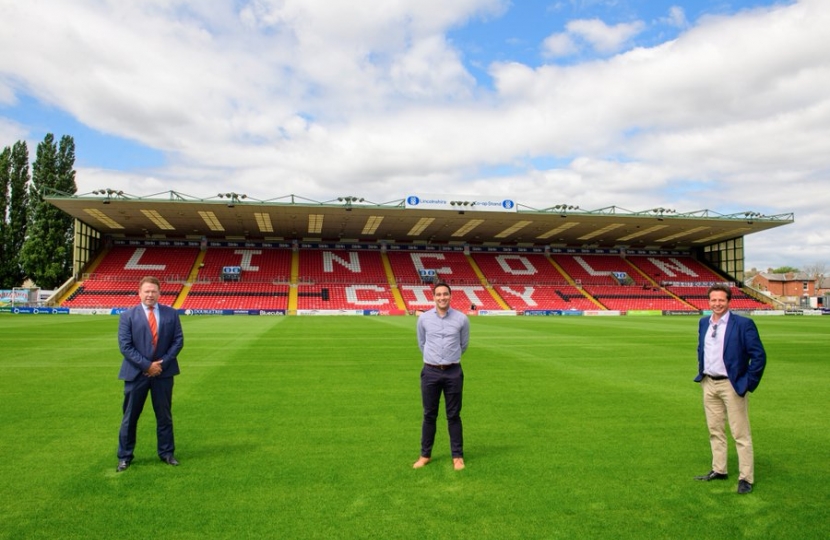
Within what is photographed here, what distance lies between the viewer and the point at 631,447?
5.84 meters

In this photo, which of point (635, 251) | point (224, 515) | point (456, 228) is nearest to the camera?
point (224, 515)

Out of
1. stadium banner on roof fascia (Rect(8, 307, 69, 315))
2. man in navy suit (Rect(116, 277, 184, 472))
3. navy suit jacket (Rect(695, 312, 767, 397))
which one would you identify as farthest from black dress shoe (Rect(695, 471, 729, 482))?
Answer: stadium banner on roof fascia (Rect(8, 307, 69, 315))

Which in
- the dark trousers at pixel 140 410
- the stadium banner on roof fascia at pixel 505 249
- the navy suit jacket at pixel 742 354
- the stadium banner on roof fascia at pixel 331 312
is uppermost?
the stadium banner on roof fascia at pixel 505 249

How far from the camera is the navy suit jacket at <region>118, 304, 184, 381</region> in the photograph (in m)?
5.02

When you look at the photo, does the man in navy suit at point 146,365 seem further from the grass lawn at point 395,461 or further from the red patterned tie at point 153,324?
the grass lawn at point 395,461

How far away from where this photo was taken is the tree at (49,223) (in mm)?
46844

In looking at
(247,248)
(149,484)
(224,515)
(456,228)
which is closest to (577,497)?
(224,515)

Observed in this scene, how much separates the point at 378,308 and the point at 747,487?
42.5 m

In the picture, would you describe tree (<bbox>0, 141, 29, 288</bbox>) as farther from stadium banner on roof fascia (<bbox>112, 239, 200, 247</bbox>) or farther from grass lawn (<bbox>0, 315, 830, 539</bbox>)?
grass lawn (<bbox>0, 315, 830, 539</bbox>)

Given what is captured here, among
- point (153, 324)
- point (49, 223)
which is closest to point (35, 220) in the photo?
point (49, 223)

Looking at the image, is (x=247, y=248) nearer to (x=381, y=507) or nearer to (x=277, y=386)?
(x=277, y=386)

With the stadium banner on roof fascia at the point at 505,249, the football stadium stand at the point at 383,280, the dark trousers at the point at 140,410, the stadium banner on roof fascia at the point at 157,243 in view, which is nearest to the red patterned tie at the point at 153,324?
the dark trousers at the point at 140,410

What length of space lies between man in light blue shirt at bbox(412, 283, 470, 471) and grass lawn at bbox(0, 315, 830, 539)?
28 centimetres

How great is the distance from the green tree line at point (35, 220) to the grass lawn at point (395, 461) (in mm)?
44421
